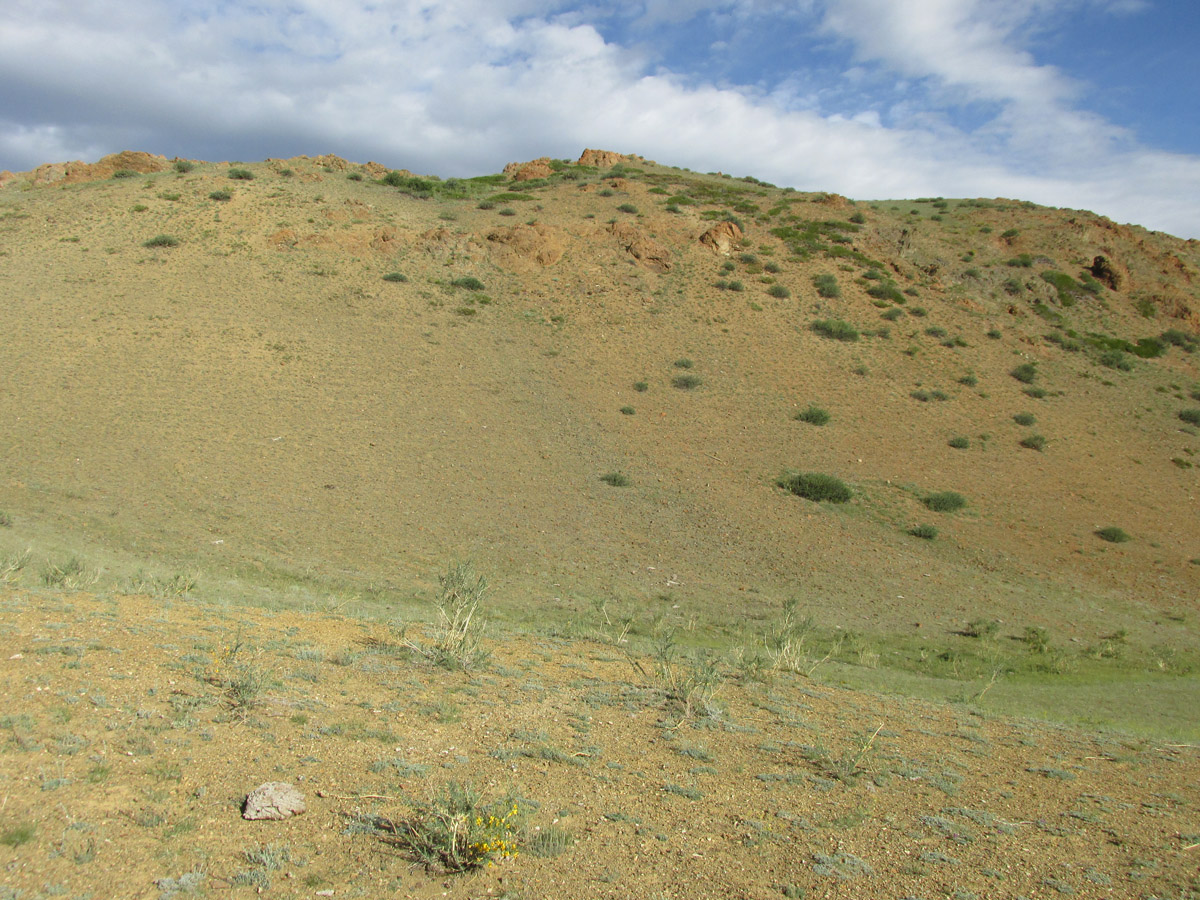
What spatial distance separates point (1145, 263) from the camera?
41.6 m

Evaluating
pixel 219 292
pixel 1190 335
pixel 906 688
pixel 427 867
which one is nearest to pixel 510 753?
pixel 427 867

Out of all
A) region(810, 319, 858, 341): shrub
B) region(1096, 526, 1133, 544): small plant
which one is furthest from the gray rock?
region(810, 319, 858, 341): shrub

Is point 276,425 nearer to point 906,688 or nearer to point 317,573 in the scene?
point 317,573

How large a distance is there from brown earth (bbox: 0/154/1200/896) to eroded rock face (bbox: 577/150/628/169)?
5.03m

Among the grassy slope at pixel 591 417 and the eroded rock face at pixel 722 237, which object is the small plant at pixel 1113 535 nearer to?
the grassy slope at pixel 591 417

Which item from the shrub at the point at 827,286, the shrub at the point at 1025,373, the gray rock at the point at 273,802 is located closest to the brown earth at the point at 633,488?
the gray rock at the point at 273,802

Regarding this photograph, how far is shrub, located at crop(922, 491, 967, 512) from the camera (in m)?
20.8

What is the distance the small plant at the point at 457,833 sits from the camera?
161 inches

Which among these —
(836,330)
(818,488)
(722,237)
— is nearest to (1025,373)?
(836,330)

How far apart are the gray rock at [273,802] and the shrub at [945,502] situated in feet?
66.3

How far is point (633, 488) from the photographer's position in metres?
20.8

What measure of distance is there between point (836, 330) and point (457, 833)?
31674mm

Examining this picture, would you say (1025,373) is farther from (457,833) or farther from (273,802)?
(273,802)

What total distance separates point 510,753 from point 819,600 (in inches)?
439
